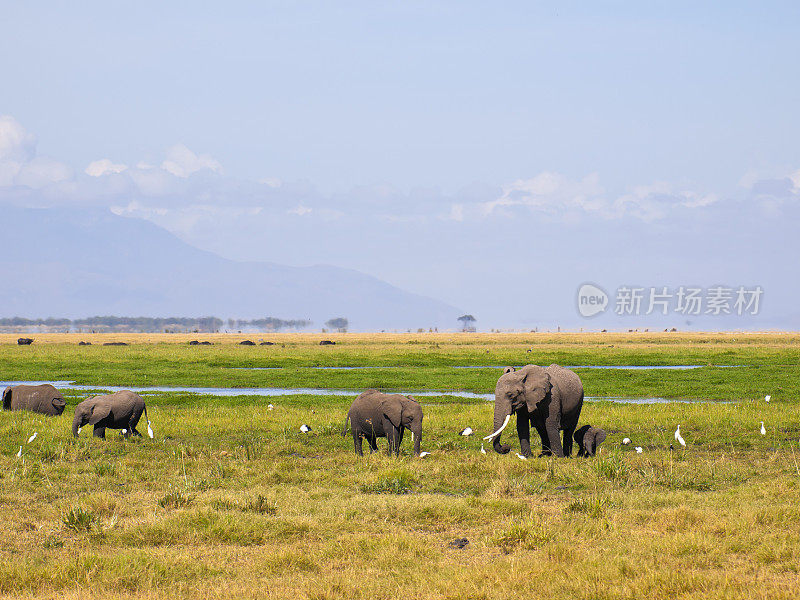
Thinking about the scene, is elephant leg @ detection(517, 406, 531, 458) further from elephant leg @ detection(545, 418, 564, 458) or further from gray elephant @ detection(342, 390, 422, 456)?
gray elephant @ detection(342, 390, 422, 456)

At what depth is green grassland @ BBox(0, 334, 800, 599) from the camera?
9992 mm

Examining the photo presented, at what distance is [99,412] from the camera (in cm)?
2317

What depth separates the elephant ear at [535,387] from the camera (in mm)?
18281

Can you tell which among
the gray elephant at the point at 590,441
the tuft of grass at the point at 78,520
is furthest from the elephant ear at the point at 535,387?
the tuft of grass at the point at 78,520

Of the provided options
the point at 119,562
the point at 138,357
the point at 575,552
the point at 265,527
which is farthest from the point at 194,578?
the point at 138,357

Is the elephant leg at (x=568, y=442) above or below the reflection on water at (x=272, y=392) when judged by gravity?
above

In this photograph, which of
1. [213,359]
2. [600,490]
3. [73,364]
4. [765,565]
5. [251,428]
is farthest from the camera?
[213,359]

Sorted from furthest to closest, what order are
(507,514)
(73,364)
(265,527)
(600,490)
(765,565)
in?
1. (73,364)
2. (600,490)
3. (507,514)
4. (265,527)
5. (765,565)

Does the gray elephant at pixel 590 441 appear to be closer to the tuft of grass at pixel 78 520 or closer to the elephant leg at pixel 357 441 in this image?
the elephant leg at pixel 357 441

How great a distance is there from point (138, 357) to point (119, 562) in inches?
2441

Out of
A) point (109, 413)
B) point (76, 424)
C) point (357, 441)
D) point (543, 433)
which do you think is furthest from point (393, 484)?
point (76, 424)

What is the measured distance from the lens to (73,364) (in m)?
61.4

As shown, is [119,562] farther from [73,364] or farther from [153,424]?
[73,364]

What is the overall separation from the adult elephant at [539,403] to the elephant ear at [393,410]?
2.12 m
